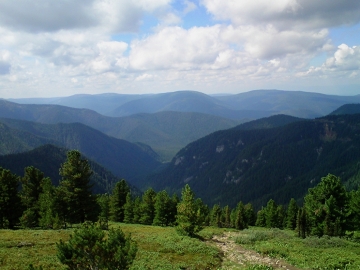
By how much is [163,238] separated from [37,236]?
14936mm

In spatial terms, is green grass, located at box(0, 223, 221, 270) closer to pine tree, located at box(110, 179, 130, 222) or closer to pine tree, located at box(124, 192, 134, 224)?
pine tree, located at box(124, 192, 134, 224)

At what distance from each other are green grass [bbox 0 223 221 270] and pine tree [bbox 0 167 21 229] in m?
11.6

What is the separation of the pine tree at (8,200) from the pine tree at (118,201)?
27739mm

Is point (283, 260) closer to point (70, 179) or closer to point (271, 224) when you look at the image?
point (70, 179)

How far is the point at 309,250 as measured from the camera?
29328 mm

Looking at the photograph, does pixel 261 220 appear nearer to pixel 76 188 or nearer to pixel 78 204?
pixel 78 204

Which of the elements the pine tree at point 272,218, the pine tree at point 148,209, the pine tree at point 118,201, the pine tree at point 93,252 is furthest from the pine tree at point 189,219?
the pine tree at point 272,218

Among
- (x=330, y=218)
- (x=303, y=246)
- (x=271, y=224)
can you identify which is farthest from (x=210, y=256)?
(x=271, y=224)

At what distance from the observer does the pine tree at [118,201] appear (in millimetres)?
67250

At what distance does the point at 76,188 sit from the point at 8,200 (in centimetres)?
1002

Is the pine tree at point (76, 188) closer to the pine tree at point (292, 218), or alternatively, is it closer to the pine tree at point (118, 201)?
the pine tree at point (118, 201)

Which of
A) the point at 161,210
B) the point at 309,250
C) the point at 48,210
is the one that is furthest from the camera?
the point at 161,210

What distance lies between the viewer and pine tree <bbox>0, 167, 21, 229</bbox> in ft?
129

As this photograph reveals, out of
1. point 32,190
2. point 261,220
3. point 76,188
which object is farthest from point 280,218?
point 32,190
